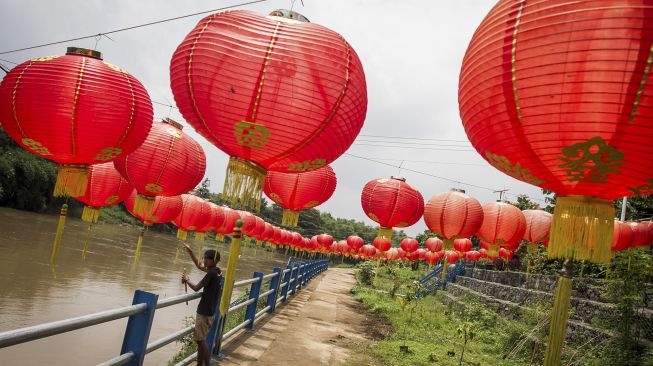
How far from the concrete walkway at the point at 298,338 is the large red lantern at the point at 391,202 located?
194 centimetres

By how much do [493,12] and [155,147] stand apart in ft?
12.3

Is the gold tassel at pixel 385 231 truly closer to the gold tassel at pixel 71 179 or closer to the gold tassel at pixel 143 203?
the gold tassel at pixel 143 203

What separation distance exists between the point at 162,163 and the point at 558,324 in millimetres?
4034

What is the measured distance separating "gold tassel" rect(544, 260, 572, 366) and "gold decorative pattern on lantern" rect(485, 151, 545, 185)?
631 mm

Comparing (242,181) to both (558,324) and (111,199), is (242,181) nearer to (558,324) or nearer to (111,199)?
(558,324)

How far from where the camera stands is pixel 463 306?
11758 mm

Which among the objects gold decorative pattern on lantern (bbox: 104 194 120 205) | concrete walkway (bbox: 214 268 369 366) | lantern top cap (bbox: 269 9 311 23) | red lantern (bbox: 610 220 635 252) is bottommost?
concrete walkway (bbox: 214 268 369 366)

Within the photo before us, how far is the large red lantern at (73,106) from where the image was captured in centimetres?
343

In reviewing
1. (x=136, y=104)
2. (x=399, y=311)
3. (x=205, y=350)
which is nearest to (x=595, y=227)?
Answer: (x=205, y=350)

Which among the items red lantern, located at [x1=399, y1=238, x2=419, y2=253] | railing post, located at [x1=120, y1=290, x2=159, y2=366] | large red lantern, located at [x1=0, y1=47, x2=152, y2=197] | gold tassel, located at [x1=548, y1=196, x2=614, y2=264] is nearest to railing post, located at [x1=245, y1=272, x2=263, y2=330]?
large red lantern, located at [x1=0, y1=47, x2=152, y2=197]

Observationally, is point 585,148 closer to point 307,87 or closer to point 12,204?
point 307,87

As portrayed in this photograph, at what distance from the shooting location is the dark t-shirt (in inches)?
152

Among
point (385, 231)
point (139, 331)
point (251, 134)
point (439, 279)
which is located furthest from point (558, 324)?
point (439, 279)

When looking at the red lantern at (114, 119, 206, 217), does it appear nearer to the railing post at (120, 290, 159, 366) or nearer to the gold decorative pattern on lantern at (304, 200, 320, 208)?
the gold decorative pattern on lantern at (304, 200, 320, 208)
